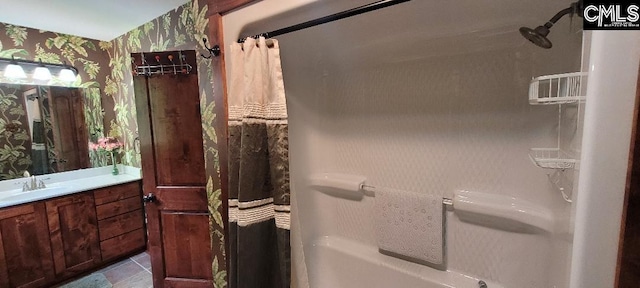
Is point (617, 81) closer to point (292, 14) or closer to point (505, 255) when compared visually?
point (292, 14)

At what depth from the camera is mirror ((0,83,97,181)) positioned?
7.98 ft

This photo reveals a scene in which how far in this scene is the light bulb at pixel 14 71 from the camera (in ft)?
7.80

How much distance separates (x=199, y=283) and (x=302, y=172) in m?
1.27

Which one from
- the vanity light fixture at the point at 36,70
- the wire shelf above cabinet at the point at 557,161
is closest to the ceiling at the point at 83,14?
the vanity light fixture at the point at 36,70

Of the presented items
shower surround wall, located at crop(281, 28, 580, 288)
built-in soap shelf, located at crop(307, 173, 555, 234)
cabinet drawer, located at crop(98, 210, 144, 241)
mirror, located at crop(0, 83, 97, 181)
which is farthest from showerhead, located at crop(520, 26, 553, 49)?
mirror, located at crop(0, 83, 97, 181)

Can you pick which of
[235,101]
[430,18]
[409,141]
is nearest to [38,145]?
[235,101]

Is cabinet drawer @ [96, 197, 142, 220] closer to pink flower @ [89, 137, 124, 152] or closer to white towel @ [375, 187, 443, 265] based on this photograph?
pink flower @ [89, 137, 124, 152]

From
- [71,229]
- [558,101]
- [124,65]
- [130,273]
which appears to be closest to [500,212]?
[558,101]

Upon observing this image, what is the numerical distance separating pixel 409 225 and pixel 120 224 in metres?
2.95

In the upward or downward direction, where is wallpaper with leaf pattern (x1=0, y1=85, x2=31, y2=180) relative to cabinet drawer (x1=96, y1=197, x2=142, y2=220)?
upward

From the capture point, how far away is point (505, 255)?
1407mm

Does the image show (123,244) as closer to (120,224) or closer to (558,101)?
(120,224)

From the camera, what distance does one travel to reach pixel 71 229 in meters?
2.47

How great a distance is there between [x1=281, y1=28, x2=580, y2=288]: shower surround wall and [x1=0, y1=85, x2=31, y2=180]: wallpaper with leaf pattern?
2.69 meters
